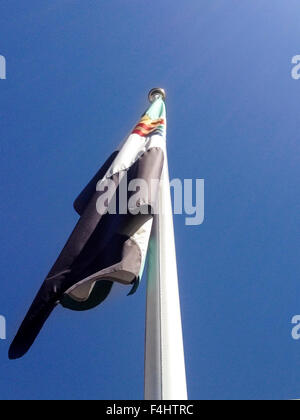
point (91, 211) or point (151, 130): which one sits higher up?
point (151, 130)

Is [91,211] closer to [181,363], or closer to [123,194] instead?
[123,194]

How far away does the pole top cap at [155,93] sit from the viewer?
838 centimetres

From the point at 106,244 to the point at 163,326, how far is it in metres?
1.25

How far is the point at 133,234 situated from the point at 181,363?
1.50 m

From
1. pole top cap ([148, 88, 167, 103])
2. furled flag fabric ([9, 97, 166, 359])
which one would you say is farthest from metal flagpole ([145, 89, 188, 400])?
pole top cap ([148, 88, 167, 103])

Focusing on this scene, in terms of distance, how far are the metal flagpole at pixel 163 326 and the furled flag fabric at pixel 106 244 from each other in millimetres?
177

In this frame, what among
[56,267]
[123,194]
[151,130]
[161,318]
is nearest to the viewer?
[161,318]

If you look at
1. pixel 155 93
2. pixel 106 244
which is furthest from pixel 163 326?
pixel 155 93

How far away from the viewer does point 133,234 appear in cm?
494

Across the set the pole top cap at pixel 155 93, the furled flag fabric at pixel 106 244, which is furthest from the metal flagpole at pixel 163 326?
the pole top cap at pixel 155 93

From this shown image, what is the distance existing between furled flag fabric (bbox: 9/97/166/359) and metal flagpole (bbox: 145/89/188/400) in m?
0.18
